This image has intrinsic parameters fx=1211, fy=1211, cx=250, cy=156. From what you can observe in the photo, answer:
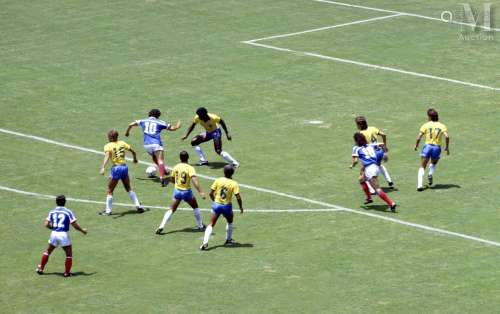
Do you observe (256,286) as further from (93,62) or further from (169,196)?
(93,62)

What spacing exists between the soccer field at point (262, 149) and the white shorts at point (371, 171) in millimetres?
1014

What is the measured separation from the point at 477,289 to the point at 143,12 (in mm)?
36926

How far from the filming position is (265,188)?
125ft

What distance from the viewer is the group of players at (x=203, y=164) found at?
1207 inches

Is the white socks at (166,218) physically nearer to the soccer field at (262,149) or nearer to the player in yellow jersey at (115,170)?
the soccer field at (262,149)

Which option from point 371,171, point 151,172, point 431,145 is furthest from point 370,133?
point 151,172

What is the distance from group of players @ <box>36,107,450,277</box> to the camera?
3066 cm

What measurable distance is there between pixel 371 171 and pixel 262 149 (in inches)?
291

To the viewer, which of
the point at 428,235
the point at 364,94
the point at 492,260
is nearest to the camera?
the point at 492,260

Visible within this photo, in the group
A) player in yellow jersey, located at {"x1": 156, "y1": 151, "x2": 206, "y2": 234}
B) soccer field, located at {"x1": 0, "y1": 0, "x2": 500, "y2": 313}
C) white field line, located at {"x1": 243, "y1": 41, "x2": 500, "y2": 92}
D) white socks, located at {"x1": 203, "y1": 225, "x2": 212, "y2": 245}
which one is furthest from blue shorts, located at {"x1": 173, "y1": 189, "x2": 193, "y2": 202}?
white field line, located at {"x1": 243, "y1": 41, "x2": 500, "y2": 92}

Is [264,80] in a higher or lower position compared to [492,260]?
higher

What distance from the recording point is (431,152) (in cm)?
3716

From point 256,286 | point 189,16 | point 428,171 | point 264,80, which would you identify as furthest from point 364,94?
point 256,286

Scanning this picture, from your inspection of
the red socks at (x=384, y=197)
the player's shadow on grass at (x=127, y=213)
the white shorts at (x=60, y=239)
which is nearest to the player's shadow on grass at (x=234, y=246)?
the player's shadow on grass at (x=127, y=213)
